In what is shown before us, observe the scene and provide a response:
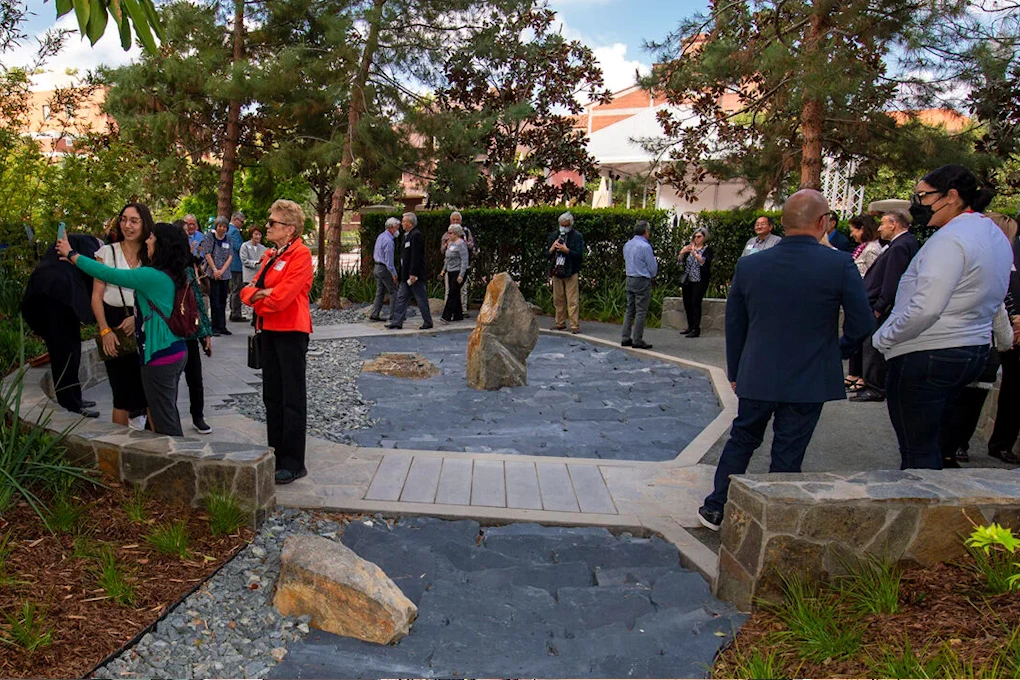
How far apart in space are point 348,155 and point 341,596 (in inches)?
499

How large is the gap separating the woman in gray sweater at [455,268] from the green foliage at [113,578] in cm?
943

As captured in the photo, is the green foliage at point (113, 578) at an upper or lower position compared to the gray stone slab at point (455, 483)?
upper

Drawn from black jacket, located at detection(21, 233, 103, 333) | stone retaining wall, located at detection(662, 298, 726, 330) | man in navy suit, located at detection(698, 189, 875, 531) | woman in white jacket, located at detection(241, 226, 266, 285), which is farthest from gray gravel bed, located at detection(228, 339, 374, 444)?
stone retaining wall, located at detection(662, 298, 726, 330)

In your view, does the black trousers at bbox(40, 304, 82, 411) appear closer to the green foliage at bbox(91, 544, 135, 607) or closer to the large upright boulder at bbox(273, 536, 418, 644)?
the green foliage at bbox(91, 544, 135, 607)

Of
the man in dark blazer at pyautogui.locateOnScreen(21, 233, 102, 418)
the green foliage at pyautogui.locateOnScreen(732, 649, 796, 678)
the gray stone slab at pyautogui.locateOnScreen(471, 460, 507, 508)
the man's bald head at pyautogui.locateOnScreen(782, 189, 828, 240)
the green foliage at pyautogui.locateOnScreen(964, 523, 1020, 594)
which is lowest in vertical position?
the green foliage at pyautogui.locateOnScreen(732, 649, 796, 678)

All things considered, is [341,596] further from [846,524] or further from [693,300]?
[693,300]

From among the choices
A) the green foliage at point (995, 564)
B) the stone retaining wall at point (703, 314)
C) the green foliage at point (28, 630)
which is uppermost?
the stone retaining wall at point (703, 314)

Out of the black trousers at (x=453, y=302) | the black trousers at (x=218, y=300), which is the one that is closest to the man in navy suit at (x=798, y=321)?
the black trousers at (x=218, y=300)

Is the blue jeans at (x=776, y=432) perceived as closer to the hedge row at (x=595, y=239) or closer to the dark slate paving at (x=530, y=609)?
the dark slate paving at (x=530, y=609)

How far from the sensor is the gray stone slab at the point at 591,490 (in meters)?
4.52

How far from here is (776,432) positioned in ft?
12.9

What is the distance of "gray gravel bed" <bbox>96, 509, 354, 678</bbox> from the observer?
108 inches

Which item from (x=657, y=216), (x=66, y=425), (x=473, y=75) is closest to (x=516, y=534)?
(x=66, y=425)

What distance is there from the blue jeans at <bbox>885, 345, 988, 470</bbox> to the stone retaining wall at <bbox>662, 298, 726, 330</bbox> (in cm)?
814
